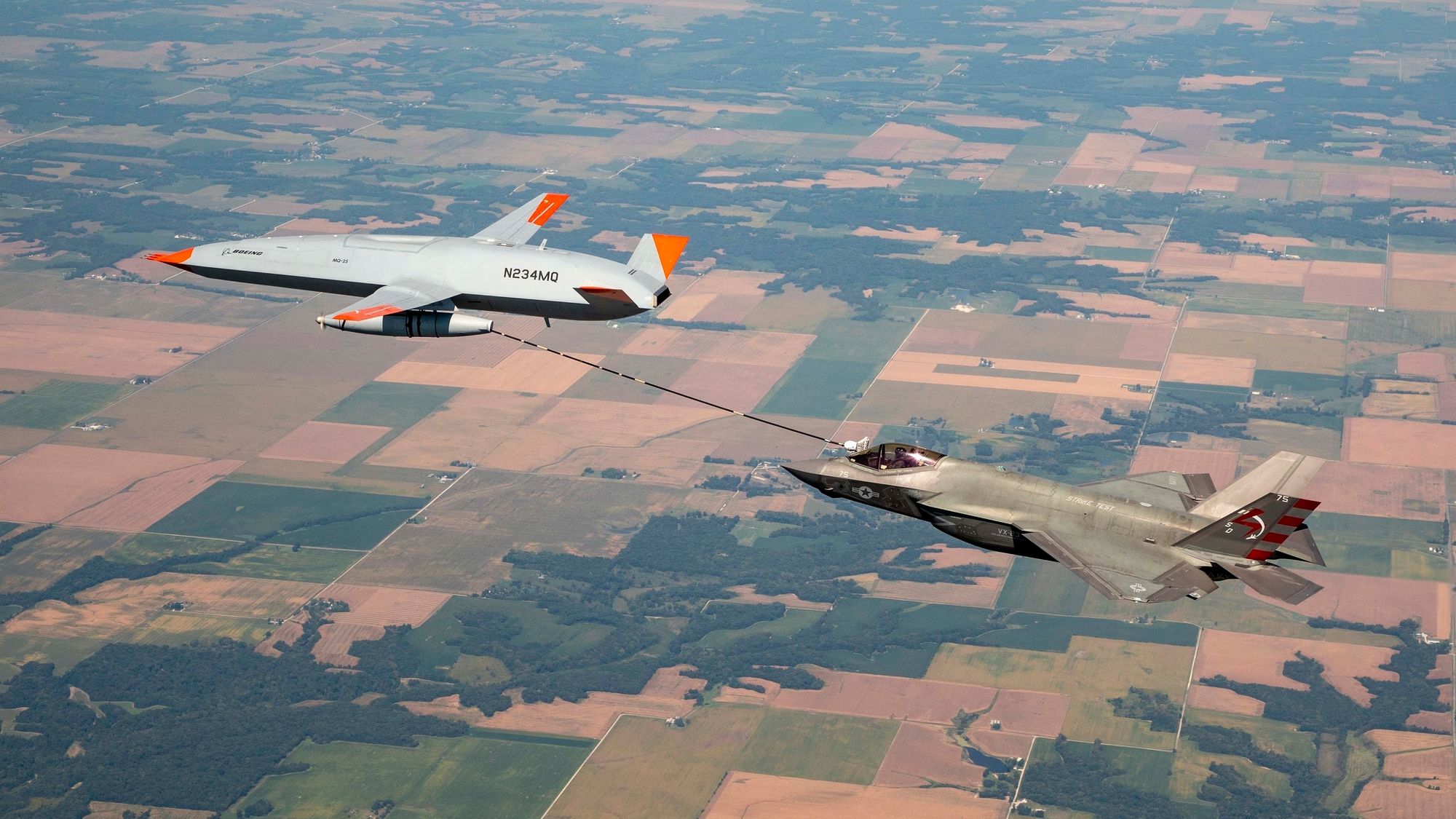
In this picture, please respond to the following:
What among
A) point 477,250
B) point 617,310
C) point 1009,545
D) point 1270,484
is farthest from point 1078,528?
point 477,250

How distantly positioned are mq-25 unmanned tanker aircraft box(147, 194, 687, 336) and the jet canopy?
41.6 ft

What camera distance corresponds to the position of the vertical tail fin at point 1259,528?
6950 cm

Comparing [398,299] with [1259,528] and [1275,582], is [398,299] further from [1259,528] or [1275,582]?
[1275,582]

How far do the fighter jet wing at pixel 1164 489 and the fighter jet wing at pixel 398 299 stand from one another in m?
31.7

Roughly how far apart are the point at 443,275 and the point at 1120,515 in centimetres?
3436

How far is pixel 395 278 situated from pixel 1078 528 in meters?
35.3

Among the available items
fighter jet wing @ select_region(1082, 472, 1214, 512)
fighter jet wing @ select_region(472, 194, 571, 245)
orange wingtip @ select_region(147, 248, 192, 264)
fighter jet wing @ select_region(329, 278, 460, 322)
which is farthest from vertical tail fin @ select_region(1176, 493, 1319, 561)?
orange wingtip @ select_region(147, 248, 192, 264)

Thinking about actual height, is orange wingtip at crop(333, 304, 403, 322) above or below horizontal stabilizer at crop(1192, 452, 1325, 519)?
above

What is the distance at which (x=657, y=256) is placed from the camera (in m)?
85.8

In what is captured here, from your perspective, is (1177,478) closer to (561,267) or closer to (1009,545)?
(1009,545)

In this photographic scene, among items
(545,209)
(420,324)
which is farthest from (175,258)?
(545,209)

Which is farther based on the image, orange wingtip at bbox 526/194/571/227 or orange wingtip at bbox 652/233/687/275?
orange wingtip at bbox 526/194/571/227

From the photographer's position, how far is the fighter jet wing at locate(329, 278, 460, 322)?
262 ft

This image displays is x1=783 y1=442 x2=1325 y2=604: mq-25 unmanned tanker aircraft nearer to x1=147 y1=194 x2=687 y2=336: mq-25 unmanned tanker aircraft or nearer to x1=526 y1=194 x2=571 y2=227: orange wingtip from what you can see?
x1=147 y1=194 x2=687 y2=336: mq-25 unmanned tanker aircraft
